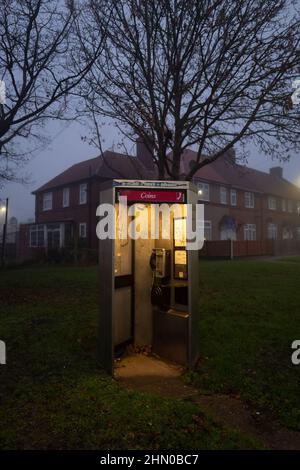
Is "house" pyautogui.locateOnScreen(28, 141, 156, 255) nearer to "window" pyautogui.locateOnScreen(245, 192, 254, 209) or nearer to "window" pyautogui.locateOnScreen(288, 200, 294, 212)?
"window" pyautogui.locateOnScreen(245, 192, 254, 209)

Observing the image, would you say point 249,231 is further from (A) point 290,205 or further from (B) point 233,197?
(A) point 290,205

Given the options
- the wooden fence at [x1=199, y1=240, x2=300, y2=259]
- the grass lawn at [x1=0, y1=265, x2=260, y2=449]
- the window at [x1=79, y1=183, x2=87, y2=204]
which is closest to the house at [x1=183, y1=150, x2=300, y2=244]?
the wooden fence at [x1=199, y1=240, x2=300, y2=259]

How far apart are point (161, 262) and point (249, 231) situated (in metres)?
35.6

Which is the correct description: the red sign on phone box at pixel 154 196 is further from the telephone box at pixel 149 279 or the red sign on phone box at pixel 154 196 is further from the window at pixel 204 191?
the window at pixel 204 191

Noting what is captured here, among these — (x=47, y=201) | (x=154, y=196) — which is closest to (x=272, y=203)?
(x=47, y=201)

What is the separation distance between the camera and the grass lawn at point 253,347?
15.2 ft

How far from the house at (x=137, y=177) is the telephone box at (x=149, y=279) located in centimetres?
2009

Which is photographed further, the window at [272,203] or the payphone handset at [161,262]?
the window at [272,203]

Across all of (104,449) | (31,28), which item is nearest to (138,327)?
(104,449)

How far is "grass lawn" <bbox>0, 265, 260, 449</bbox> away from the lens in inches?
140

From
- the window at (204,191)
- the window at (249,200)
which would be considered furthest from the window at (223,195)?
the window at (249,200)

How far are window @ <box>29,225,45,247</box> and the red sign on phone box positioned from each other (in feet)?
99.2

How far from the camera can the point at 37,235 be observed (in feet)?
115
